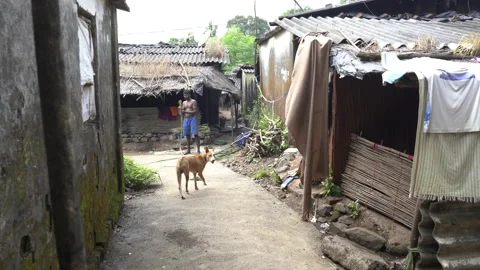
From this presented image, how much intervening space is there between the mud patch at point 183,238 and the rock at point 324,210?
86.4 inches

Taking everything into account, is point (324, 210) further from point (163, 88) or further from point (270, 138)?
point (163, 88)

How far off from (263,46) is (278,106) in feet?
11.1

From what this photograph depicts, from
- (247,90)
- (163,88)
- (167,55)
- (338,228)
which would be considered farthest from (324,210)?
(247,90)

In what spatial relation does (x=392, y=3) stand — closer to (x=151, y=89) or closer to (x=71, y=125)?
(x=151, y=89)

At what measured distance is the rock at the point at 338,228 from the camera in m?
5.40

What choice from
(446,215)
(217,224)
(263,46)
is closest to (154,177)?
(217,224)

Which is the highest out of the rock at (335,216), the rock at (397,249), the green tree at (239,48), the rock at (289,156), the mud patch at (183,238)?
the green tree at (239,48)

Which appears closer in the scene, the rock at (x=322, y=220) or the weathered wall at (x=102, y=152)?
the weathered wall at (x=102, y=152)

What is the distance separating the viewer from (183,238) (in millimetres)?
5301

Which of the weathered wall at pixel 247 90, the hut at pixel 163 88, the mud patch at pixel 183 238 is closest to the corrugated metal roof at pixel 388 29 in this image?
the mud patch at pixel 183 238

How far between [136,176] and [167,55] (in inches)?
391

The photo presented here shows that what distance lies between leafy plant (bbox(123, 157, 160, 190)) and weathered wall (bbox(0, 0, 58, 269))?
17.4ft

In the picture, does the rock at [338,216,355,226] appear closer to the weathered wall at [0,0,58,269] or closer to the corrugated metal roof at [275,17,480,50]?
the corrugated metal roof at [275,17,480,50]

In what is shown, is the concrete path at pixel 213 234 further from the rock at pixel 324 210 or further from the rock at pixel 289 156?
the rock at pixel 289 156
